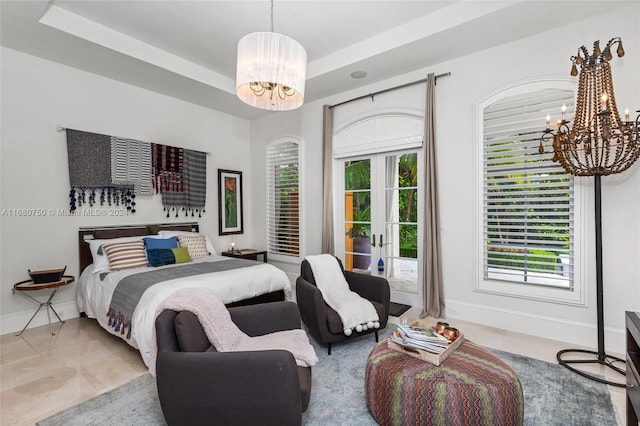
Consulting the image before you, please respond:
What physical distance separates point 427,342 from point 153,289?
90.2 inches

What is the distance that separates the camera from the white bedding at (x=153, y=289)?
2600 millimetres

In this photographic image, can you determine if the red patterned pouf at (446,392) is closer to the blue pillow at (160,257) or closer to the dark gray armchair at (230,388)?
the dark gray armchair at (230,388)

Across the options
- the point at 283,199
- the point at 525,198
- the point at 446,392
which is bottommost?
the point at 446,392

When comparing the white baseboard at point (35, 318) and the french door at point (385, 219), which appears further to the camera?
the french door at point (385, 219)

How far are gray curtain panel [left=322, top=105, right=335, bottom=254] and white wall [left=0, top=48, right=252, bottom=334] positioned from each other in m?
2.49

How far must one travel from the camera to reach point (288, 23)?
3393mm

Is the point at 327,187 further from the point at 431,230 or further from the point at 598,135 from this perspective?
the point at 598,135

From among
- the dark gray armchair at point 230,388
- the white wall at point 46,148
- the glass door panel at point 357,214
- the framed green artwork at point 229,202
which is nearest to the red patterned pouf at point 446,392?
the dark gray armchair at point 230,388

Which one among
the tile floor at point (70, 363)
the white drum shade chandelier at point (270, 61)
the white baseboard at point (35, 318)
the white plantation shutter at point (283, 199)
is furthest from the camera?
the white plantation shutter at point (283, 199)

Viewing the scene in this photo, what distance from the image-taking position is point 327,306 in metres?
3.05

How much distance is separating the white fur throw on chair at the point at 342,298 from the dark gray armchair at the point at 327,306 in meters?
0.05

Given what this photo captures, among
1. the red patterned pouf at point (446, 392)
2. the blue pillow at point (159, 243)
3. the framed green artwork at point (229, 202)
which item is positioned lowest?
the red patterned pouf at point (446, 392)

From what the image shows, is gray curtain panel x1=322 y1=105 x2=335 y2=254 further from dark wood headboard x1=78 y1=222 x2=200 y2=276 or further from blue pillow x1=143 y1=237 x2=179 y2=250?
dark wood headboard x1=78 y1=222 x2=200 y2=276

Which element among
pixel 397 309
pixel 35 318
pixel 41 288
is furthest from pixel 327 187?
pixel 35 318
